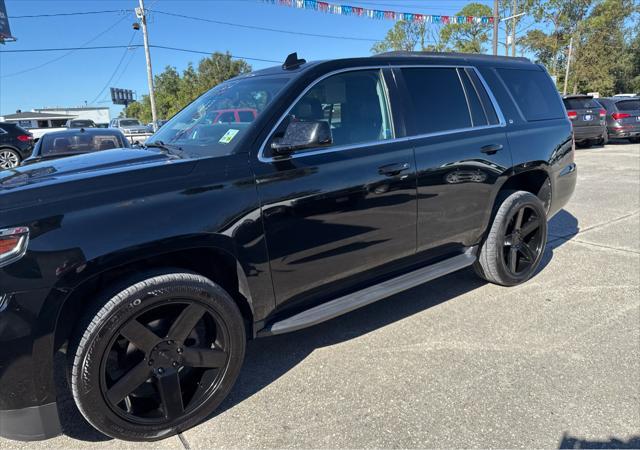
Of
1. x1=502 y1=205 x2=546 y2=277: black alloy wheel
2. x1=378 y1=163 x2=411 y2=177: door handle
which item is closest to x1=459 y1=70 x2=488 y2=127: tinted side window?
x1=502 y1=205 x2=546 y2=277: black alloy wheel

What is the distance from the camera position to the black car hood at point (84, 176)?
2037 mm

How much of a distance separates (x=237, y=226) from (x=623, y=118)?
1796 cm

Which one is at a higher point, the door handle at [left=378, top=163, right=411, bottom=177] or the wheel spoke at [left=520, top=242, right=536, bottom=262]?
the door handle at [left=378, top=163, right=411, bottom=177]

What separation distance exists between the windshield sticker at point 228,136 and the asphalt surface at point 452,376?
150 cm

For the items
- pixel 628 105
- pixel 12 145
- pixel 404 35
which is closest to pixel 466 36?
pixel 404 35

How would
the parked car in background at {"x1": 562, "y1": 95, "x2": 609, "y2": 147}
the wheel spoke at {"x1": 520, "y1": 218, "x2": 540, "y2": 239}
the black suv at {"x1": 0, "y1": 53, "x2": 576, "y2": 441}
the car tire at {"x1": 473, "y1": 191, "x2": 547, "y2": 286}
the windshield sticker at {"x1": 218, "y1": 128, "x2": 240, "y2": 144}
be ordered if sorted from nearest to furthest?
the black suv at {"x1": 0, "y1": 53, "x2": 576, "y2": 441}
the windshield sticker at {"x1": 218, "y1": 128, "x2": 240, "y2": 144}
the car tire at {"x1": 473, "y1": 191, "x2": 547, "y2": 286}
the wheel spoke at {"x1": 520, "y1": 218, "x2": 540, "y2": 239}
the parked car in background at {"x1": 562, "y1": 95, "x2": 609, "y2": 147}

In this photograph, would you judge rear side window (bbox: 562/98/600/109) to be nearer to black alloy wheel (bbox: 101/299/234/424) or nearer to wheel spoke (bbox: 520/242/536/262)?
wheel spoke (bbox: 520/242/536/262)

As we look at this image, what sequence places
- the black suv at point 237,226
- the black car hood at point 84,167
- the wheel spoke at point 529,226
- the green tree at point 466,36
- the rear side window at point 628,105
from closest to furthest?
the black suv at point 237,226 < the black car hood at point 84,167 < the wheel spoke at point 529,226 < the rear side window at point 628,105 < the green tree at point 466,36

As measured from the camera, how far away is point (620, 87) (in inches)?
2114

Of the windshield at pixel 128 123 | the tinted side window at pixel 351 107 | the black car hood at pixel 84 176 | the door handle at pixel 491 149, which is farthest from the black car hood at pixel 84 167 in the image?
the windshield at pixel 128 123

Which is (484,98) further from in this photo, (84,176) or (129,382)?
(129,382)

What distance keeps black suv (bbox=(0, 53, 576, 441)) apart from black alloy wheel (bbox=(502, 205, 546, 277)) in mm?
100

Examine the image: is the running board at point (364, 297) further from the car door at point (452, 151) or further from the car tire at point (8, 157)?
the car tire at point (8, 157)

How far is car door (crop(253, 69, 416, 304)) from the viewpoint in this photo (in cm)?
261
